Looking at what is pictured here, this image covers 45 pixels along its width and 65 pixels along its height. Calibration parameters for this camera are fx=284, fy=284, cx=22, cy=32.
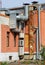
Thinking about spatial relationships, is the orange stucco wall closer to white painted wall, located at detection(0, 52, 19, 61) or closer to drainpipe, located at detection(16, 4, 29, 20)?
white painted wall, located at detection(0, 52, 19, 61)

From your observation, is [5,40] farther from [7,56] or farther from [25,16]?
[25,16]

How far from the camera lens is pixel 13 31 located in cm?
3180

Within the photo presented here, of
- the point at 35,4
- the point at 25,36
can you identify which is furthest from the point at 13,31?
the point at 35,4

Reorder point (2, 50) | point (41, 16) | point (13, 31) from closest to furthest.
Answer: point (2, 50), point (13, 31), point (41, 16)

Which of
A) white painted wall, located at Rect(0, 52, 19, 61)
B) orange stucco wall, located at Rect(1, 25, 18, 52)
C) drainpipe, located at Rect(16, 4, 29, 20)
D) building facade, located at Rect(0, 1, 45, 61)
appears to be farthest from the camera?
drainpipe, located at Rect(16, 4, 29, 20)

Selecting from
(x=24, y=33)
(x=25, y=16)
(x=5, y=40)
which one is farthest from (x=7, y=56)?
(x=25, y=16)

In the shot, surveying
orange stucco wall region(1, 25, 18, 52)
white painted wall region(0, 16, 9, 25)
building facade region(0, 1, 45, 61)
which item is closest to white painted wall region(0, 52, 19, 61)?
building facade region(0, 1, 45, 61)

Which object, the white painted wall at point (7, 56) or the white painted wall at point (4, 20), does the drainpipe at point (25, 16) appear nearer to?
the white painted wall at point (4, 20)

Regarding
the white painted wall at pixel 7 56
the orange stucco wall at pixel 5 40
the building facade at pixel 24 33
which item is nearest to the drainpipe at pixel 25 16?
the building facade at pixel 24 33

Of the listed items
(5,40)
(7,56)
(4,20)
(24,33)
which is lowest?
(7,56)

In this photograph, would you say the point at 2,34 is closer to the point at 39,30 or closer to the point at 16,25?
the point at 16,25

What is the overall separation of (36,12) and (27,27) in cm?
213

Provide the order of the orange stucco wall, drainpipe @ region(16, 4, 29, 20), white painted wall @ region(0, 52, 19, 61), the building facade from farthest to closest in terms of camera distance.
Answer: drainpipe @ region(16, 4, 29, 20), the building facade, the orange stucco wall, white painted wall @ region(0, 52, 19, 61)

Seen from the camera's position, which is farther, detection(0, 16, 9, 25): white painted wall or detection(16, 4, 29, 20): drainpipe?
detection(16, 4, 29, 20): drainpipe
